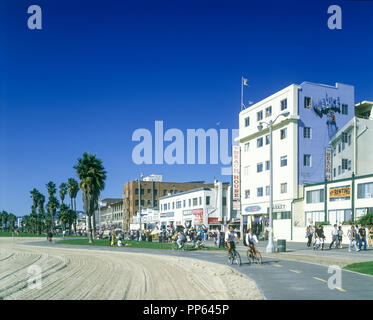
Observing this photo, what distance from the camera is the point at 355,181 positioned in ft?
125

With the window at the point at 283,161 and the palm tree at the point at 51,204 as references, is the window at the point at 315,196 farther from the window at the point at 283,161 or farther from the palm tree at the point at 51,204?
the palm tree at the point at 51,204

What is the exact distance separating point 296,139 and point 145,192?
6573 cm

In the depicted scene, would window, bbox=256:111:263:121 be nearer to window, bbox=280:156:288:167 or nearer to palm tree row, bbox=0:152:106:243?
window, bbox=280:156:288:167

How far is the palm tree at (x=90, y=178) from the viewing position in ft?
170

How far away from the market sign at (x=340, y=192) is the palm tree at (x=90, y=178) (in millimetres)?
26958

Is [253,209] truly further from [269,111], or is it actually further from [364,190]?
[364,190]

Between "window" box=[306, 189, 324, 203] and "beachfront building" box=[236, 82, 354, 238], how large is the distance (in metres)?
1.55

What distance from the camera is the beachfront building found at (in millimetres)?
47656

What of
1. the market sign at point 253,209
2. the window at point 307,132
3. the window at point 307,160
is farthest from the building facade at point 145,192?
the window at point 307,132

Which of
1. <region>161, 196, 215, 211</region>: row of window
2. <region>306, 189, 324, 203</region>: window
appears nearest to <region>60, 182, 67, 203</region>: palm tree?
<region>161, 196, 215, 211</region>: row of window

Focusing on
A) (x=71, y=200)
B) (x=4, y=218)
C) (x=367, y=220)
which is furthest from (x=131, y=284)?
(x=4, y=218)

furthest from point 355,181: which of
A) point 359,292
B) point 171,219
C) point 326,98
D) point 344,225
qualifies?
point 171,219
